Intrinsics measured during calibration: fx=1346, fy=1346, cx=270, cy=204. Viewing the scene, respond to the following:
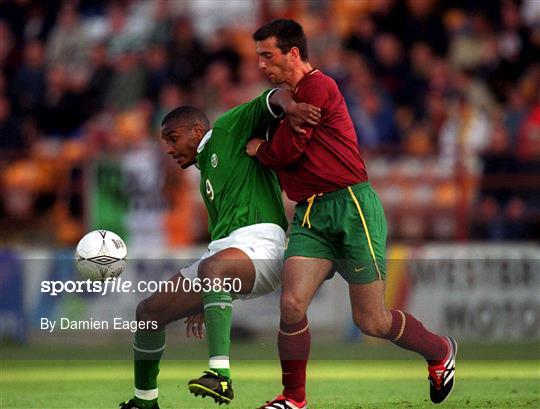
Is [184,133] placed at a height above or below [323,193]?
above

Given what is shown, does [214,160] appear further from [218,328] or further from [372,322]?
[372,322]

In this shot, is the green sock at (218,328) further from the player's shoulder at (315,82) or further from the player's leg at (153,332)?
the player's shoulder at (315,82)

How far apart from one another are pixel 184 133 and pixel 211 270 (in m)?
0.97

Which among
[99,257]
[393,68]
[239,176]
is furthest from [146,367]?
[393,68]

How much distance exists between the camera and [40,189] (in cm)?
1659

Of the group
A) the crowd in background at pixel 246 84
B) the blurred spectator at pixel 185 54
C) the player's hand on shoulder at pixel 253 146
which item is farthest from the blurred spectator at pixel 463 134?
the player's hand on shoulder at pixel 253 146

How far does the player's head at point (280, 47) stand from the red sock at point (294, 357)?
1.48 metres

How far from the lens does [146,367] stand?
26.6 feet

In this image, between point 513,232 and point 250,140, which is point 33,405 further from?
point 513,232

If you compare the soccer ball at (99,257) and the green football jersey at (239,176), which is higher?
the green football jersey at (239,176)

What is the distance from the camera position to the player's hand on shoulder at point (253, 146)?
8117 millimetres

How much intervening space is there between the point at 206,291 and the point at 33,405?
1713 mm

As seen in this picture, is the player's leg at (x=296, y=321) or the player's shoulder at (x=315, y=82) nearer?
the player's leg at (x=296, y=321)

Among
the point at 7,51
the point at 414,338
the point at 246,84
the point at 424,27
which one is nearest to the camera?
the point at 414,338
